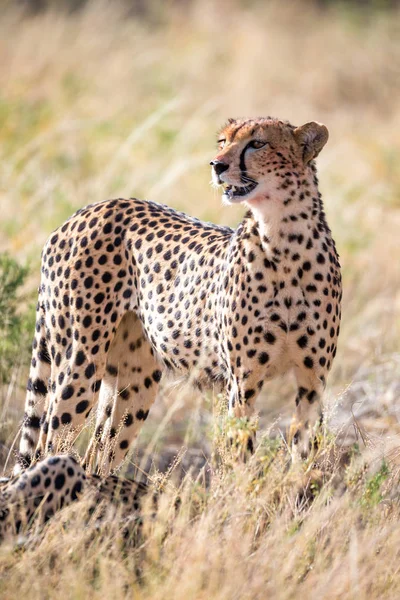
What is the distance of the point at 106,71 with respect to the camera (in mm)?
13203

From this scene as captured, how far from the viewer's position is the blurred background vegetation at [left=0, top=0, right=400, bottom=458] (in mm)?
6461

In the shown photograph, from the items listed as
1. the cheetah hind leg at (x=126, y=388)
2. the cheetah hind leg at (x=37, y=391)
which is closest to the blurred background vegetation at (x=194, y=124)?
the cheetah hind leg at (x=126, y=388)

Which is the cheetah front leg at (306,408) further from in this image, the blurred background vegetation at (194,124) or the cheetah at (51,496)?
the cheetah at (51,496)

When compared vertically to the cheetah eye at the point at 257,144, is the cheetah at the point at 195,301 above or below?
below

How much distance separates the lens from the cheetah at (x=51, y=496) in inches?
142

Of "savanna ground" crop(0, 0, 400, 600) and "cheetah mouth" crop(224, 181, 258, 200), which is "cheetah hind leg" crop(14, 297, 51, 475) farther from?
"cheetah mouth" crop(224, 181, 258, 200)

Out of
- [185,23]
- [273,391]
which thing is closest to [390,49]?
[185,23]

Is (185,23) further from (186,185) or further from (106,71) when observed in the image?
(186,185)

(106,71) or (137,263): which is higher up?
(106,71)

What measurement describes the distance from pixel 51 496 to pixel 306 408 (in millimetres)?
1087

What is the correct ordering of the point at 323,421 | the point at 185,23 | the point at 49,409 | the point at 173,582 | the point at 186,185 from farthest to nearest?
the point at 185,23, the point at 186,185, the point at 49,409, the point at 323,421, the point at 173,582

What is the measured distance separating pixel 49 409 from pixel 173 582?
1564 millimetres

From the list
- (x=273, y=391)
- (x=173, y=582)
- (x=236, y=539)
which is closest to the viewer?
(x=173, y=582)

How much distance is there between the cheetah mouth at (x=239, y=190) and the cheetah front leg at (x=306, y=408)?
682 millimetres
